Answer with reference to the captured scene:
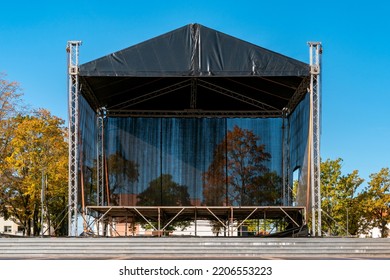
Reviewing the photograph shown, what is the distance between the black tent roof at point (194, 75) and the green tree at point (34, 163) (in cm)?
809

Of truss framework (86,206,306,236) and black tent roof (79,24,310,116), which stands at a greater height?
black tent roof (79,24,310,116)

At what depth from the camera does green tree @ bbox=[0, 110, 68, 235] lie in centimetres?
3462

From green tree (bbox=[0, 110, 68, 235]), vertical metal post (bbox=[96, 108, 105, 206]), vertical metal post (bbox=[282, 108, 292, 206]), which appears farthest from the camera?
green tree (bbox=[0, 110, 68, 235])

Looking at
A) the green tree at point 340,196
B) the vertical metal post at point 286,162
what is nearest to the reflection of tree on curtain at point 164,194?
the vertical metal post at point 286,162

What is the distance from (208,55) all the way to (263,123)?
26.8 feet

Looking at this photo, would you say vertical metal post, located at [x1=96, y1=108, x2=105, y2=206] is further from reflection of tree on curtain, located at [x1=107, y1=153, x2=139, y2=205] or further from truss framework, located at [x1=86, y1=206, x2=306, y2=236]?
truss framework, located at [x1=86, y1=206, x2=306, y2=236]

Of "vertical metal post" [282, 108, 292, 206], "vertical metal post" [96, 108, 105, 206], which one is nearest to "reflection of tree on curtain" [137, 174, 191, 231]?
"vertical metal post" [96, 108, 105, 206]

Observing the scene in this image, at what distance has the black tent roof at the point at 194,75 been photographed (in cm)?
2261

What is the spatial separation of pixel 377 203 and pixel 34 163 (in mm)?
22652

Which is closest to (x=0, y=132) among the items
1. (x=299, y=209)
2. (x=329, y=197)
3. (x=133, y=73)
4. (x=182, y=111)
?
(x=182, y=111)

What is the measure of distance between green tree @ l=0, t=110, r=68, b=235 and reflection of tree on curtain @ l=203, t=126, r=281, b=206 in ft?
34.1

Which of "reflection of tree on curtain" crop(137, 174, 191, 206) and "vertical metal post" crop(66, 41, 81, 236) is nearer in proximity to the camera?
"vertical metal post" crop(66, 41, 81, 236)

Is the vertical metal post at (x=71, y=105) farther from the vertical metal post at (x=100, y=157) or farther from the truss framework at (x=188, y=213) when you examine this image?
the vertical metal post at (x=100, y=157)

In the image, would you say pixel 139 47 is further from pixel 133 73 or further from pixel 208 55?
pixel 208 55
